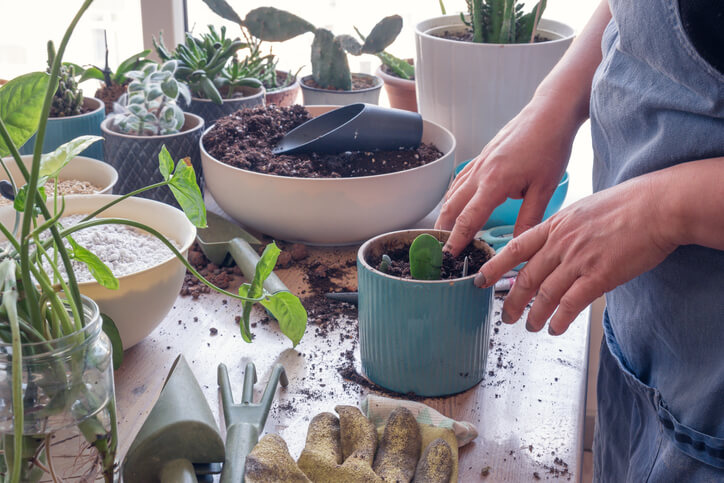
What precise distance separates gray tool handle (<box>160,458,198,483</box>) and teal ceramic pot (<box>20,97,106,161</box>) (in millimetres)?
645

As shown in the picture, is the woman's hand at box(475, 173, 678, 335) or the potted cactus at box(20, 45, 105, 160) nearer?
the woman's hand at box(475, 173, 678, 335)

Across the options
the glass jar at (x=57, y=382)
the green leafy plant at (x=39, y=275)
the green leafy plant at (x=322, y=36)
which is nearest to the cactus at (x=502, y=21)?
the green leafy plant at (x=322, y=36)

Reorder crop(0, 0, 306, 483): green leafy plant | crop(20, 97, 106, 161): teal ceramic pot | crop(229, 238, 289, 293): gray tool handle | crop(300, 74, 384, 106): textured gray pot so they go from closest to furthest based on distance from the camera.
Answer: crop(0, 0, 306, 483): green leafy plant < crop(229, 238, 289, 293): gray tool handle < crop(20, 97, 106, 161): teal ceramic pot < crop(300, 74, 384, 106): textured gray pot

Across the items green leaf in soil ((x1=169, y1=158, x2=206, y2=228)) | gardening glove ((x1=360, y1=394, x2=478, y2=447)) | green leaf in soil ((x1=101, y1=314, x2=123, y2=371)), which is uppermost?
green leaf in soil ((x1=169, y1=158, x2=206, y2=228))

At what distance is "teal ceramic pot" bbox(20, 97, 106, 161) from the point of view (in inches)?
39.8

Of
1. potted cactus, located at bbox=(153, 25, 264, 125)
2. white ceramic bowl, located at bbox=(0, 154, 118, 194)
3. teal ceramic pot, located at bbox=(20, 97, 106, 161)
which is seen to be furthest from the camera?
potted cactus, located at bbox=(153, 25, 264, 125)

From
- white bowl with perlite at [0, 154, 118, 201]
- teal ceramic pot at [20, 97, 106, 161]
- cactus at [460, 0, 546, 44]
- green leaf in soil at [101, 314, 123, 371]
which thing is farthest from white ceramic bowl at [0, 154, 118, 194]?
cactus at [460, 0, 546, 44]

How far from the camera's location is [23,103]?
443mm

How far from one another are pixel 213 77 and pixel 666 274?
818 millimetres

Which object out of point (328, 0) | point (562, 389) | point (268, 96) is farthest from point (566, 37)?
point (328, 0)

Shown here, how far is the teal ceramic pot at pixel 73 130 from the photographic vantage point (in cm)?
101

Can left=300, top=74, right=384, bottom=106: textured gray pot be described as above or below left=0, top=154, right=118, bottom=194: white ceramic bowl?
above

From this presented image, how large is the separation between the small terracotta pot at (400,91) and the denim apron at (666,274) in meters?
0.68

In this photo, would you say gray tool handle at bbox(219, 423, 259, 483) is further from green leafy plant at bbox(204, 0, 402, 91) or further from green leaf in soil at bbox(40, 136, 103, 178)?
green leafy plant at bbox(204, 0, 402, 91)
